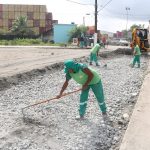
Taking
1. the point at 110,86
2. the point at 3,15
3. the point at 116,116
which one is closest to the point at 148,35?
the point at 110,86

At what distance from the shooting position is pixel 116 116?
11156 mm

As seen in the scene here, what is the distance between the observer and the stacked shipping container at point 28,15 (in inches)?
4496

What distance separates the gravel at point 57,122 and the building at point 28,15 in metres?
100

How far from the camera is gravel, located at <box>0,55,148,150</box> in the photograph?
8.27 metres

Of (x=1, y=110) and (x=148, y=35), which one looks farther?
(x=148, y=35)

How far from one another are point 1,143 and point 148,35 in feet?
101

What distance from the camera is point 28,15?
384 ft

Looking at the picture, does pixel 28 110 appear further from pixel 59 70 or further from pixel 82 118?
pixel 59 70

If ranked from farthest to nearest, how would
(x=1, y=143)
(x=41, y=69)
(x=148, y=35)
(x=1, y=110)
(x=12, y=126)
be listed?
(x=148, y=35) < (x=41, y=69) < (x=1, y=110) < (x=12, y=126) < (x=1, y=143)

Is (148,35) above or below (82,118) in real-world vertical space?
above

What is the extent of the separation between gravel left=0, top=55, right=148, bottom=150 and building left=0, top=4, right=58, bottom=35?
328 feet

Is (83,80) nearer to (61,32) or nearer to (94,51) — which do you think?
(94,51)

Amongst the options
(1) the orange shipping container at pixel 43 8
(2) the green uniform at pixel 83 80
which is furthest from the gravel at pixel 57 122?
(1) the orange shipping container at pixel 43 8

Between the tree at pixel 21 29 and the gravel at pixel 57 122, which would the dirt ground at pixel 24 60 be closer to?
the gravel at pixel 57 122
